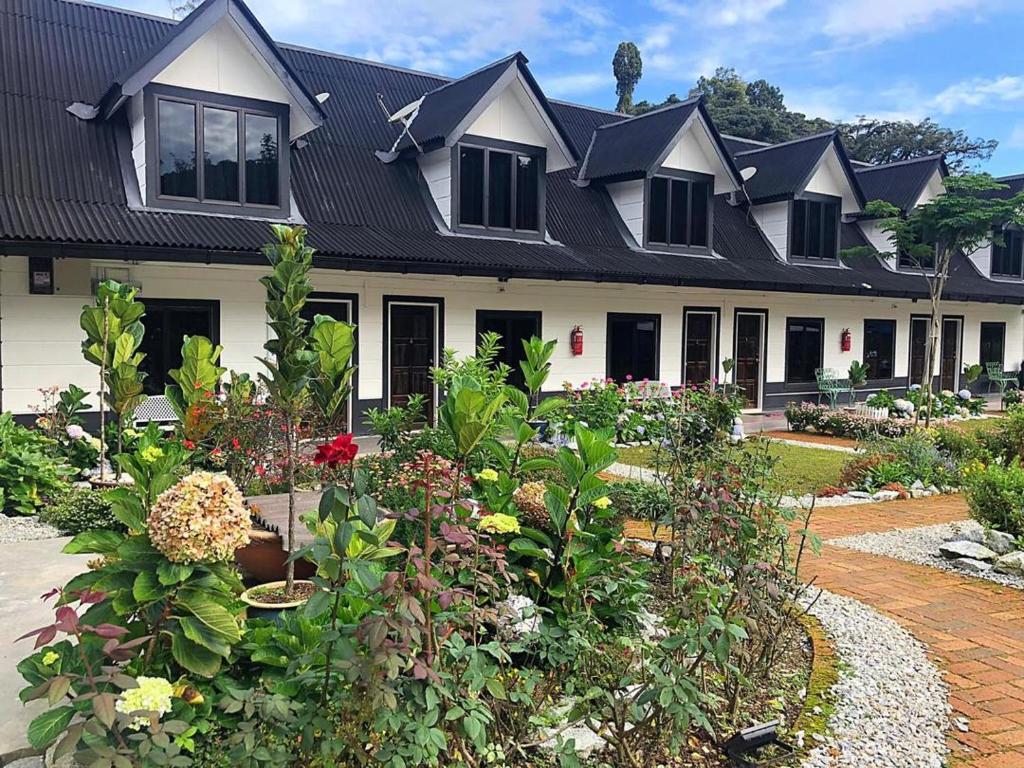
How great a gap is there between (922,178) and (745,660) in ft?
68.7

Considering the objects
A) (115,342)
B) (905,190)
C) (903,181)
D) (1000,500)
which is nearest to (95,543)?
(115,342)

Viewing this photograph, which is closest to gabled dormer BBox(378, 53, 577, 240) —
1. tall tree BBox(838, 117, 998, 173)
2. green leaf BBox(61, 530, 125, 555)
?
green leaf BBox(61, 530, 125, 555)

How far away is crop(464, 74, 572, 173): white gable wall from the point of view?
13859 mm

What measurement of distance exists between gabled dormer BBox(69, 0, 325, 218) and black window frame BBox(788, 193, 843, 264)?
11690mm

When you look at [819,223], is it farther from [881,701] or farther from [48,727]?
[48,727]

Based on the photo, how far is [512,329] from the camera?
14.3 m

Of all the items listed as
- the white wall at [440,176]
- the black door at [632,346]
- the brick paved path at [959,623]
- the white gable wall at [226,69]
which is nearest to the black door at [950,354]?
the black door at [632,346]

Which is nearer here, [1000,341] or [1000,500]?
[1000,500]

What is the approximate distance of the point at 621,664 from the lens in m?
3.42

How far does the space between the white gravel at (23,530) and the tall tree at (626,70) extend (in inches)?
1902

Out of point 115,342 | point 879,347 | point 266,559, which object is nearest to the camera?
point 266,559

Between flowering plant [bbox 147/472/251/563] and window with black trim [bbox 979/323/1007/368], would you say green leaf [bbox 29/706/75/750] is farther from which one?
window with black trim [bbox 979/323/1007/368]

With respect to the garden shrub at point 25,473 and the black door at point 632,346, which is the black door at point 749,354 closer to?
the black door at point 632,346

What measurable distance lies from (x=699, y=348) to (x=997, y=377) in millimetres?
11482
